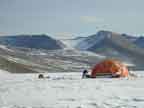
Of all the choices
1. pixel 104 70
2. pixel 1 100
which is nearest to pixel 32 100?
pixel 1 100

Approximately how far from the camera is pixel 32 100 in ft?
49.6

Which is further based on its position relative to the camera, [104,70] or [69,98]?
[104,70]

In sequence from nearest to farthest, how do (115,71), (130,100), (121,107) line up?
(121,107) < (130,100) < (115,71)

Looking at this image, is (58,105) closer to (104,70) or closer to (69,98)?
(69,98)

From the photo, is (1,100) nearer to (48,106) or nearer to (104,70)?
(48,106)

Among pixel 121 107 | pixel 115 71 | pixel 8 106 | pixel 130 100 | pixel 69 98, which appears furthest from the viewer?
pixel 115 71

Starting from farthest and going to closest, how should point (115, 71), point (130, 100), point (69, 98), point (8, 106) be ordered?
point (115, 71) → point (69, 98) → point (130, 100) → point (8, 106)

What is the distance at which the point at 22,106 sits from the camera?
13.2 metres

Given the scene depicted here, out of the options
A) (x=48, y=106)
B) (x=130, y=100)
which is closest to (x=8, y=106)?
(x=48, y=106)

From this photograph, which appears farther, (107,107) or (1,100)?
(1,100)

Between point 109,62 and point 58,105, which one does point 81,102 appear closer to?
point 58,105

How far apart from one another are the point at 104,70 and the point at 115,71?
1234 millimetres

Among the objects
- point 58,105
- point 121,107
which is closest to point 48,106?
point 58,105

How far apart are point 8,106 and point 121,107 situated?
4290 mm
